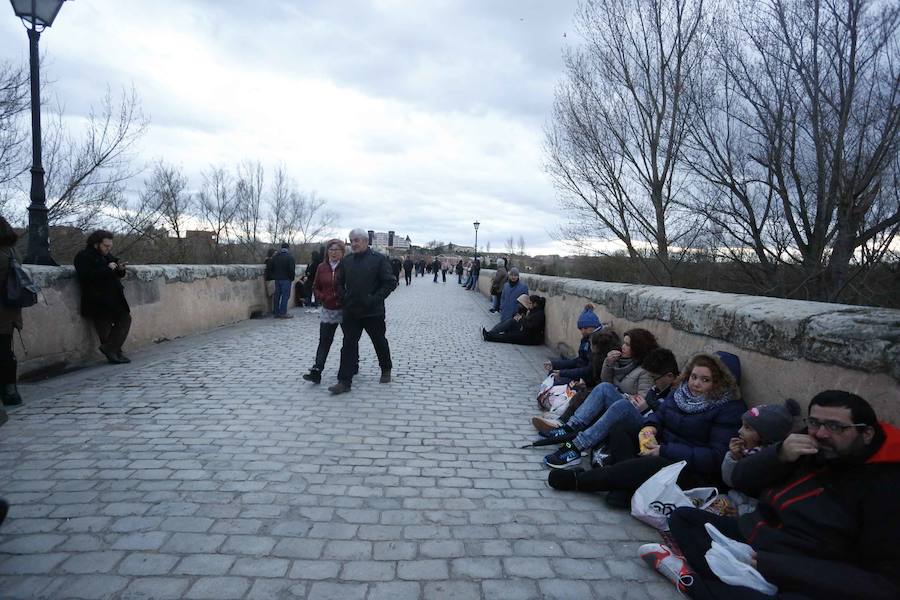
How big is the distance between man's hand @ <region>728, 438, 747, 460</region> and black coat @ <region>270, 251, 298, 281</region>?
1064 cm

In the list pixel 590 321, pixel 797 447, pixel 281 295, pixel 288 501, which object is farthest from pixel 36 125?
pixel 797 447

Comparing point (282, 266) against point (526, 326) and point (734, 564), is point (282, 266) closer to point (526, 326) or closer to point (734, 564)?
point (526, 326)

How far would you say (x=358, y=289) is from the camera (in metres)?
5.65

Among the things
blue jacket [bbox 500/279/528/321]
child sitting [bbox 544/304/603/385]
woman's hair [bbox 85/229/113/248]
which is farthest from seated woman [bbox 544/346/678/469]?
blue jacket [bbox 500/279/528/321]

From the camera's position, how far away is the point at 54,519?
274 centimetres

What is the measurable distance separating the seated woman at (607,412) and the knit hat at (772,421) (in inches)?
37.6

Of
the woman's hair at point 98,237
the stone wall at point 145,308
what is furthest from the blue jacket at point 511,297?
the woman's hair at point 98,237

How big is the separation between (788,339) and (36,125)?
310 inches

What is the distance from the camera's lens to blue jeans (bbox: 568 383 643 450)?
385 centimetres

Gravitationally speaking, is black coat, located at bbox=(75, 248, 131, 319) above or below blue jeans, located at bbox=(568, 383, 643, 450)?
above

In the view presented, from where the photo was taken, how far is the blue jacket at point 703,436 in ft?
10.2

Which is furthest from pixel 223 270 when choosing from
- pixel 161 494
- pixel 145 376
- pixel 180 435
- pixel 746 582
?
pixel 746 582

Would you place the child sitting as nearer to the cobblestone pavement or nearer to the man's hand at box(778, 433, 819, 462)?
the cobblestone pavement

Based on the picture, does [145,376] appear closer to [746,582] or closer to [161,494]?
[161,494]
